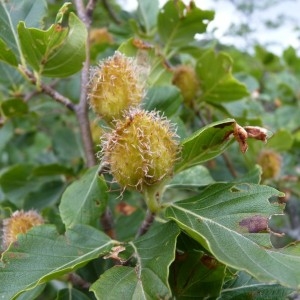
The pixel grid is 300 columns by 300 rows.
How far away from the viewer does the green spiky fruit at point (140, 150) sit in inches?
42.9

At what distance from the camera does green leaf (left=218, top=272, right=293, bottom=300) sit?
3.77 ft

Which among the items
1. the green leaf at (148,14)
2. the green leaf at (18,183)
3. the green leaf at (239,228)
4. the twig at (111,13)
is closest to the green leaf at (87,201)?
the green leaf at (239,228)

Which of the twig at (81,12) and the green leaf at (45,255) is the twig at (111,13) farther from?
the green leaf at (45,255)

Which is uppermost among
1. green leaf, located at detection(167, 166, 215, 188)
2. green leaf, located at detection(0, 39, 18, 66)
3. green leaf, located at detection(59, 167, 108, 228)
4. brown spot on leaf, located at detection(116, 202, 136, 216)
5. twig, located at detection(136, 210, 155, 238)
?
green leaf, located at detection(0, 39, 18, 66)

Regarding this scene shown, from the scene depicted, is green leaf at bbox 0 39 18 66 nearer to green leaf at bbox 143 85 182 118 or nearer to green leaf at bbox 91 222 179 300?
green leaf at bbox 143 85 182 118

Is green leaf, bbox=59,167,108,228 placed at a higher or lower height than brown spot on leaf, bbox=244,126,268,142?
lower

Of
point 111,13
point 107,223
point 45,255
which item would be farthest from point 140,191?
point 111,13

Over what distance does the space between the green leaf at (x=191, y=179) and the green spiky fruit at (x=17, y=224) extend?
386 mm

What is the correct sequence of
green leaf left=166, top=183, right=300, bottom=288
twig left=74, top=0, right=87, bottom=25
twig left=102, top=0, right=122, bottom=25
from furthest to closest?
twig left=102, top=0, right=122, bottom=25
twig left=74, top=0, right=87, bottom=25
green leaf left=166, top=183, right=300, bottom=288

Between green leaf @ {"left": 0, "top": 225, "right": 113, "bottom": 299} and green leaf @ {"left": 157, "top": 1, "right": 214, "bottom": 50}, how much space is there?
3.06 feet

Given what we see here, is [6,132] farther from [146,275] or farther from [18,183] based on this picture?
[146,275]

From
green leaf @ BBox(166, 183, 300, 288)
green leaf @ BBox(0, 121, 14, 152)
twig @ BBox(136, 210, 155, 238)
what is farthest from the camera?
green leaf @ BBox(0, 121, 14, 152)

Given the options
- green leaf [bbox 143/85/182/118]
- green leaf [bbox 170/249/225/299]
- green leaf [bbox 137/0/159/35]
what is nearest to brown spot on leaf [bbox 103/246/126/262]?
green leaf [bbox 170/249/225/299]

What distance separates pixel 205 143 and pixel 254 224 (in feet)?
0.70
